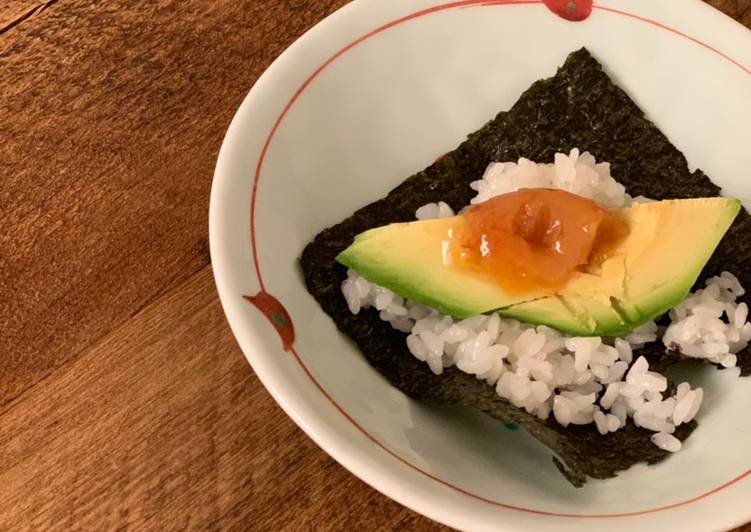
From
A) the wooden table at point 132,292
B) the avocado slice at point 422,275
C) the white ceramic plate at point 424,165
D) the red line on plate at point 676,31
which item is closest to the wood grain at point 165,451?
the wooden table at point 132,292

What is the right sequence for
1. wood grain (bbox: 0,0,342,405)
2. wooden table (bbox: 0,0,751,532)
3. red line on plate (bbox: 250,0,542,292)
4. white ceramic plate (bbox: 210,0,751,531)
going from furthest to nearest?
wood grain (bbox: 0,0,342,405), wooden table (bbox: 0,0,751,532), red line on plate (bbox: 250,0,542,292), white ceramic plate (bbox: 210,0,751,531)

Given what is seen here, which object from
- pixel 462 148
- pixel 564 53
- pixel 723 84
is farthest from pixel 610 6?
pixel 462 148

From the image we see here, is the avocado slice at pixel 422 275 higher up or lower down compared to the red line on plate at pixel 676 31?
lower down

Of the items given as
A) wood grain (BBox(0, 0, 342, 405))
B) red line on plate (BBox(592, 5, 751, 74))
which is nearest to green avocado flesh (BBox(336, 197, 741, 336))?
red line on plate (BBox(592, 5, 751, 74))

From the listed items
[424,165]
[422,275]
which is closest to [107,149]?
[424,165]

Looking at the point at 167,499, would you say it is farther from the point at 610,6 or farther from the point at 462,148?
the point at 610,6

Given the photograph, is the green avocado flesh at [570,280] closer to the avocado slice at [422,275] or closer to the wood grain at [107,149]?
the avocado slice at [422,275]

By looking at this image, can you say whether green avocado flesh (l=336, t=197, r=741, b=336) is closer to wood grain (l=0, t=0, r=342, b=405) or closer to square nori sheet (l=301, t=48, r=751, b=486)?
square nori sheet (l=301, t=48, r=751, b=486)
